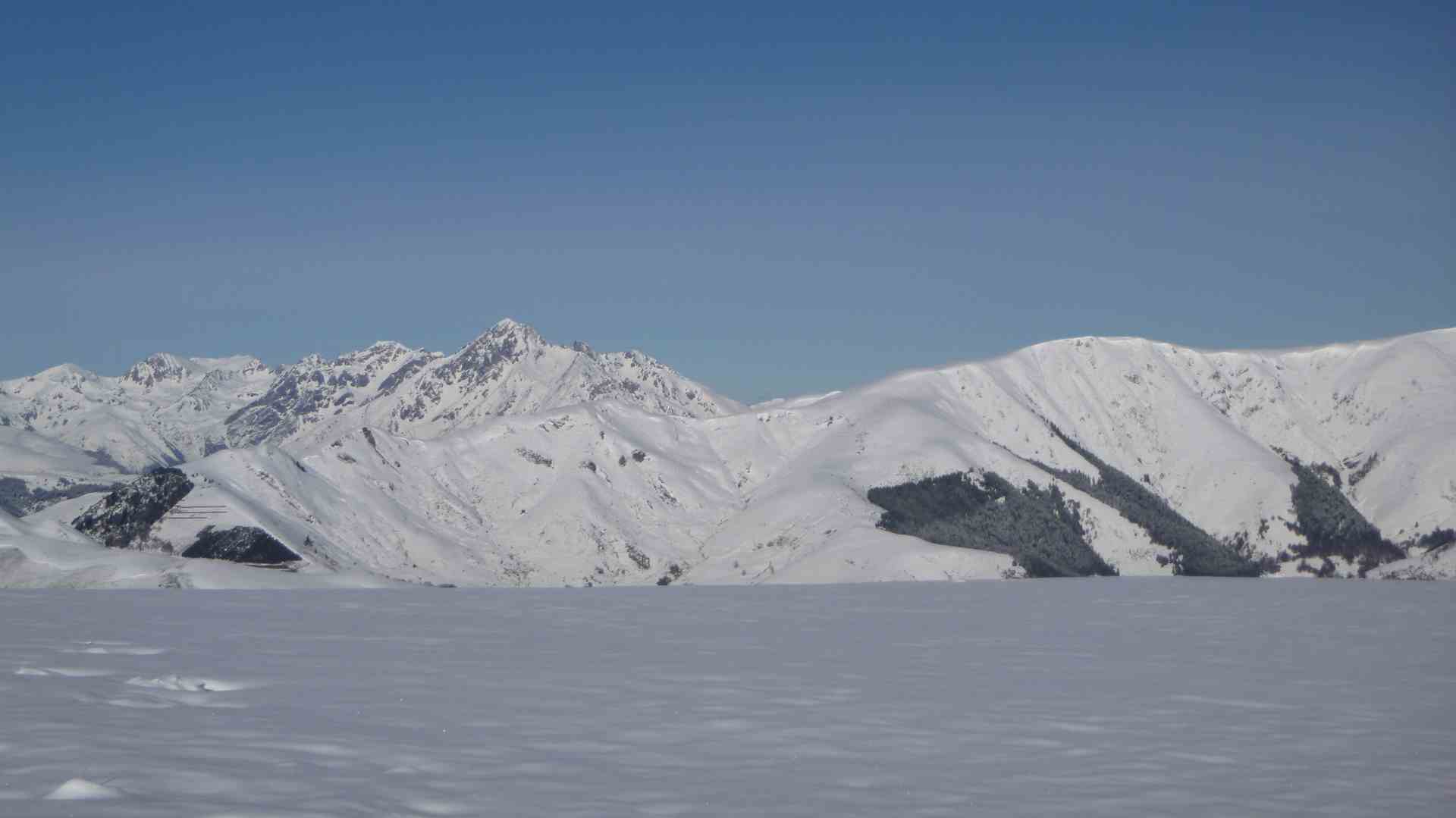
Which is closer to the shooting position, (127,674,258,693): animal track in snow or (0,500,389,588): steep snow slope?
(127,674,258,693): animal track in snow

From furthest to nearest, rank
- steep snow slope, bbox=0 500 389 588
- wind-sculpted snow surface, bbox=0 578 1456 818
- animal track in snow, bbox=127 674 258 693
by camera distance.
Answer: steep snow slope, bbox=0 500 389 588 < animal track in snow, bbox=127 674 258 693 < wind-sculpted snow surface, bbox=0 578 1456 818

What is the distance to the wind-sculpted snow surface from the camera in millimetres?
29062

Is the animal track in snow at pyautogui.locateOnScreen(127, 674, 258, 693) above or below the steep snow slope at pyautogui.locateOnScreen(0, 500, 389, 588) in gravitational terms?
A: above

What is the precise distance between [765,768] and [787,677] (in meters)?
22.8

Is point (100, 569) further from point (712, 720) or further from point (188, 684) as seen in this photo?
point (712, 720)

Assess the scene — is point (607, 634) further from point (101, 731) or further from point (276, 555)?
point (276, 555)

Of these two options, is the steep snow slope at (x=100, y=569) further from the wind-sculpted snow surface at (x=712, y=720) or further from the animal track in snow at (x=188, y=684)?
the animal track in snow at (x=188, y=684)

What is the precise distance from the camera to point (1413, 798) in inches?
1173

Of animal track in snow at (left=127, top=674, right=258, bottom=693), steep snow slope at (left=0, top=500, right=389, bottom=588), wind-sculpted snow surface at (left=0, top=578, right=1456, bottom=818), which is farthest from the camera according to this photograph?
steep snow slope at (left=0, top=500, right=389, bottom=588)

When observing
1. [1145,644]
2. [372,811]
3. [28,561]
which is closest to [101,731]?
→ [372,811]

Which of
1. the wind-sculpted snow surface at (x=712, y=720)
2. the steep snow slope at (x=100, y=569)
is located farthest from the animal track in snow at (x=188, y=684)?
the steep snow slope at (x=100, y=569)

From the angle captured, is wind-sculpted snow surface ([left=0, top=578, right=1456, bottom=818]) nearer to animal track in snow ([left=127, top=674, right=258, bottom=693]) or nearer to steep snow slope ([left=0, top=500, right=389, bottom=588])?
animal track in snow ([left=127, top=674, right=258, bottom=693])

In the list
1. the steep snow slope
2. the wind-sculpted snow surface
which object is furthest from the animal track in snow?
the steep snow slope

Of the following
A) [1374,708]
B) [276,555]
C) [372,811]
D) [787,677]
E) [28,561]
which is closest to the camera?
[372,811]
